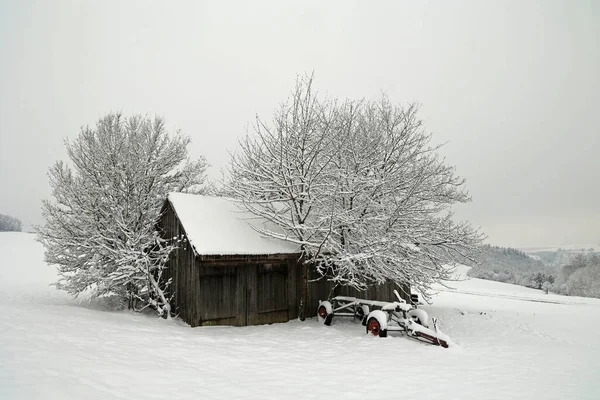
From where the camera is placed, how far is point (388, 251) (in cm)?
1203

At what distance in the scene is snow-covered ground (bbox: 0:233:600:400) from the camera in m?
5.47

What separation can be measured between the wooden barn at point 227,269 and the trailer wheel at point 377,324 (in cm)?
340

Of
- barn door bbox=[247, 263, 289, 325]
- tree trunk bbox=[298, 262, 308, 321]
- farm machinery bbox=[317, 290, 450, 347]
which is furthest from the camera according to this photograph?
tree trunk bbox=[298, 262, 308, 321]

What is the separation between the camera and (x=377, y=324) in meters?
10.8

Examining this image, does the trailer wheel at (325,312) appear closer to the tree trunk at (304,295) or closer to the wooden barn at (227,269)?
the tree trunk at (304,295)

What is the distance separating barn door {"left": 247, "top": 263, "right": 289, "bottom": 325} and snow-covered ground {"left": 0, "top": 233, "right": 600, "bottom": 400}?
2.95 feet

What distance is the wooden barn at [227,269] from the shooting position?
38.4 ft

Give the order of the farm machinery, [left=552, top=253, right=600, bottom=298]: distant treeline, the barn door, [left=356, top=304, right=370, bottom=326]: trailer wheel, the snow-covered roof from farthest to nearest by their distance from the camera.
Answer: [left=552, top=253, right=600, bottom=298]: distant treeline → [left=356, top=304, right=370, bottom=326]: trailer wheel → the barn door → the snow-covered roof → the farm machinery

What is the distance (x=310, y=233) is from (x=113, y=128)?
32.9 ft

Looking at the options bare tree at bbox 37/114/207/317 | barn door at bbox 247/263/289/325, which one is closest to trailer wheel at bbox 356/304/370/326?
barn door at bbox 247/263/289/325

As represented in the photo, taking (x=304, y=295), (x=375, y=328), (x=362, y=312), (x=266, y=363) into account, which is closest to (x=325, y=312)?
(x=304, y=295)

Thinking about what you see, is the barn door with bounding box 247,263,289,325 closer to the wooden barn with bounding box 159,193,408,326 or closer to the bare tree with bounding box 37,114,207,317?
the wooden barn with bounding box 159,193,408,326

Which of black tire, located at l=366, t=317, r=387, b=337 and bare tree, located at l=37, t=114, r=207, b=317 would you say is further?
bare tree, located at l=37, t=114, r=207, b=317

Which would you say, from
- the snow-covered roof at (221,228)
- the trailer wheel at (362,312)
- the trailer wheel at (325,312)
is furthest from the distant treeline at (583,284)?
the snow-covered roof at (221,228)
